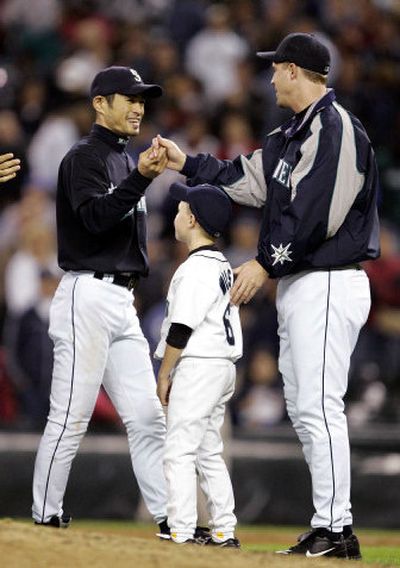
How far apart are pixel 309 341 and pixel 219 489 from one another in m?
0.75

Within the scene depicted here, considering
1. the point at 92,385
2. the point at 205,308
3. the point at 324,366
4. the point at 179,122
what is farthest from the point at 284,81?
the point at 179,122

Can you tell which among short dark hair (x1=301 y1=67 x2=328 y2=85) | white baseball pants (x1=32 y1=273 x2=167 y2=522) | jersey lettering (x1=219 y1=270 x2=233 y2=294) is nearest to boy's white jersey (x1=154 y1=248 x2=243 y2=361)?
jersey lettering (x1=219 y1=270 x2=233 y2=294)

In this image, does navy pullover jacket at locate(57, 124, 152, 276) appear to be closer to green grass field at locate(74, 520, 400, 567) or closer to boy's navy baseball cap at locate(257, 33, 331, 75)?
boy's navy baseball cap at locate(257, 33, 331, 75)

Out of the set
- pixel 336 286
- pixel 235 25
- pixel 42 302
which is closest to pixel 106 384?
pixel 336 286

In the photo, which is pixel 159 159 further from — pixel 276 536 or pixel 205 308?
pixel 276 536

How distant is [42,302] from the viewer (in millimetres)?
10391

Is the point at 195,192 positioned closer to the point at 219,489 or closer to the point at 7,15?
the point at 219,489

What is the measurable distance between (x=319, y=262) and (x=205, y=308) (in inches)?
21.3

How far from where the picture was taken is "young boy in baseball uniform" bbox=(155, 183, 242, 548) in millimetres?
5996

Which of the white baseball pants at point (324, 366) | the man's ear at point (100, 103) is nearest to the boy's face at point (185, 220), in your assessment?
the white baseball pants at point (324, 366)

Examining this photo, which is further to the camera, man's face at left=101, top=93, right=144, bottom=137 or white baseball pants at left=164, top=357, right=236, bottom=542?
man's face at left=101, top=93, right=144, bottom=137

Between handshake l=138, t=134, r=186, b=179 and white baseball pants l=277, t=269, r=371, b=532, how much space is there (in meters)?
0.76

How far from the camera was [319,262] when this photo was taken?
6141mm

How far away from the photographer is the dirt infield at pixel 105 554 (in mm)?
5047
